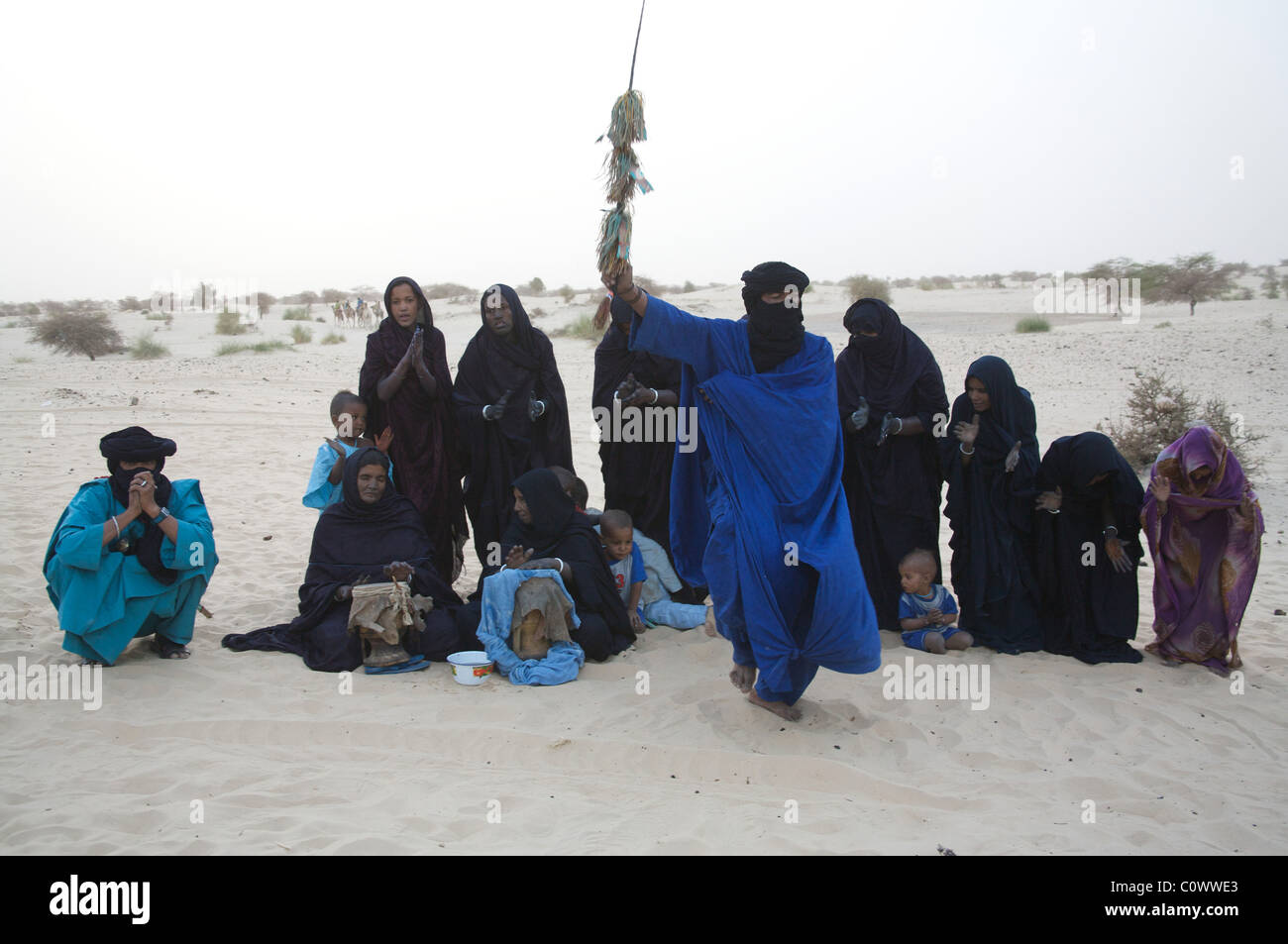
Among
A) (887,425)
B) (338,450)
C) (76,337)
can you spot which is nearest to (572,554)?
(338,450)

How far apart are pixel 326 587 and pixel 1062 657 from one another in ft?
13.5

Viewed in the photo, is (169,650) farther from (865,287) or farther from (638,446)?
(865,287)

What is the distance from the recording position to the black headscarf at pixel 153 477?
5090mm

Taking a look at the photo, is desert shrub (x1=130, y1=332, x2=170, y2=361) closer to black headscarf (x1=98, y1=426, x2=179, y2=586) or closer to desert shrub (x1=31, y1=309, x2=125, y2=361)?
desert shrub (x1=31, y1=309, x2=125, y2=361)

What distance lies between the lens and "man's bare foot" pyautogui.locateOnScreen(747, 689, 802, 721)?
446cm

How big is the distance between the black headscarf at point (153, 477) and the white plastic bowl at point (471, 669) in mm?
1628

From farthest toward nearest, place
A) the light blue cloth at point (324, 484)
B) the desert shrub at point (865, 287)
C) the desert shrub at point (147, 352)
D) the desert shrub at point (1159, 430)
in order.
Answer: the desert shrub at point (865, 287)
the desert shrub at point (147, 352)
the desert shrub at point (1159, 430)
the light blue cloth at point (324, 484)

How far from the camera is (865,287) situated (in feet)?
110

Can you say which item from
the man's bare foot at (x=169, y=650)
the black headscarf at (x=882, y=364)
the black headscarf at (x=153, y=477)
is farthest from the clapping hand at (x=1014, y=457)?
the man's bare foot at (x=169, y=650)

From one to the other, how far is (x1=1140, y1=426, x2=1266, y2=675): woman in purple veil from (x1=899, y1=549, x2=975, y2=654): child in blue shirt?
1121 mm

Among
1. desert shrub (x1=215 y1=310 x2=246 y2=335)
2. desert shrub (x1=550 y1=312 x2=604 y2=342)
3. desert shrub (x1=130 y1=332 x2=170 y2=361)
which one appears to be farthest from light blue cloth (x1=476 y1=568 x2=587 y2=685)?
desert shrub (x1=215 y1=310 x2=246 y2=335)

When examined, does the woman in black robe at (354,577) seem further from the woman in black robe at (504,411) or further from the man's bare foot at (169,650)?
the woman in black robe at (504,411)
